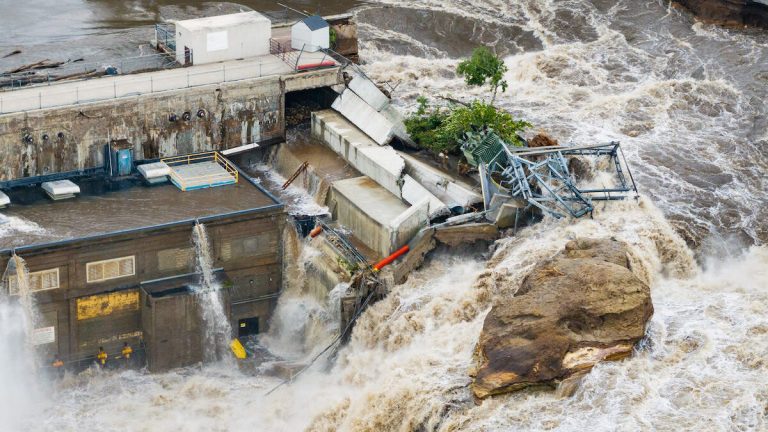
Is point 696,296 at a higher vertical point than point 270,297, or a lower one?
higher

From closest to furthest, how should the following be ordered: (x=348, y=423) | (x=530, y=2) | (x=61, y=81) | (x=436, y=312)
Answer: (x=348, y=423) < (x=436, y=312) < (x=61, y=81) < (x=530, y=2)

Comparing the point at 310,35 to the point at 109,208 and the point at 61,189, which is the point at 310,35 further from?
the point at 61,189

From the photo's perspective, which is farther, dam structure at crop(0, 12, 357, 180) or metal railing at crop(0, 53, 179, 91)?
metal railing at crop(0, 53, 179, 91)

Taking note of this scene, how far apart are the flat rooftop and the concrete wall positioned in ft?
4.09

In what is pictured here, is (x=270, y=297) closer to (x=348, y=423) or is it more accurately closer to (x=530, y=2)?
(x=348, y=423)

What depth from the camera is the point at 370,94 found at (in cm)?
6372

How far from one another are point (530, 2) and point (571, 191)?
29001 mm

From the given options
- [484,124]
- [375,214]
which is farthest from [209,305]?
[484,124]

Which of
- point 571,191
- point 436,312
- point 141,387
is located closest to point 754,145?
point 571,191

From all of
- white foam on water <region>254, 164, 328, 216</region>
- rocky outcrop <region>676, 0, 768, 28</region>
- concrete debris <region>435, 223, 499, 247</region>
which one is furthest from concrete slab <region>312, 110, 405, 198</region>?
rocky outcrop <region>676, 0, 768, 28</region>

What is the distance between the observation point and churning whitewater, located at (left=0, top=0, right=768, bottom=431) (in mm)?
46125

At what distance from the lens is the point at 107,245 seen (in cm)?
5378

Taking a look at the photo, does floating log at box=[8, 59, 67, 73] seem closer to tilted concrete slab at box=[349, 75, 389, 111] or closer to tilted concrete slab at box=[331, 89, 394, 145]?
tilted concrete slab at box=[331, 89, 394, 145]

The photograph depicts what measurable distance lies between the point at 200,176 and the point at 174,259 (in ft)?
16.6
